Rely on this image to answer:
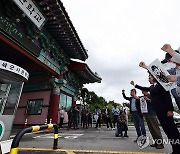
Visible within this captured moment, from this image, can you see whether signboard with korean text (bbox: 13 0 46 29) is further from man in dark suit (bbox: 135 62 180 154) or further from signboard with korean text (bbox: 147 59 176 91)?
signboard with korean text (bbox: 147 59 176 91)

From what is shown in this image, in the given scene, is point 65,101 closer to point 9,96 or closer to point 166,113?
point 9,96

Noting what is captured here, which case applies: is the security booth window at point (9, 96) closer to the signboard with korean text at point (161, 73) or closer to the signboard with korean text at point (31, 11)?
the signboard with korean text at point (161, 73)

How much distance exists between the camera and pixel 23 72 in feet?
11.5

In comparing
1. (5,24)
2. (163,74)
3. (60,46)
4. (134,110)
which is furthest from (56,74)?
(163,74)

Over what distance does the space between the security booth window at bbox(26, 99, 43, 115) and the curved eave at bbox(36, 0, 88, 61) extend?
11.9 feet

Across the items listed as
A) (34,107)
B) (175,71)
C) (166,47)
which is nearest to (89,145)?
(175,71)

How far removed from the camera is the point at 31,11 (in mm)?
5449

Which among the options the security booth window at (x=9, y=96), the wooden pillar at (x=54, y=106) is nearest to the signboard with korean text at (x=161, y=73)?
the security booth window at (x=9, y=96)

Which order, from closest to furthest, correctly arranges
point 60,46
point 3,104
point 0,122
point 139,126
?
point 0,122
point 3,104
point 139,126
point 60,46

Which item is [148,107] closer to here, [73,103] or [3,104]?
[3,104]

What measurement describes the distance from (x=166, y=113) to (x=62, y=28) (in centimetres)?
568

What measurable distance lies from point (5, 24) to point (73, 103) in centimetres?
954

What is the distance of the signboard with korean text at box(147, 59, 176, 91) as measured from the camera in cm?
266

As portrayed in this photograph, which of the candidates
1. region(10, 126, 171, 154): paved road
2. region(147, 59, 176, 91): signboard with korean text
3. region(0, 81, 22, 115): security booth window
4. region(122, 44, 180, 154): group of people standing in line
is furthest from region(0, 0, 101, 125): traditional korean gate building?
region(122, 44, 180, 154): group of people standing in line
